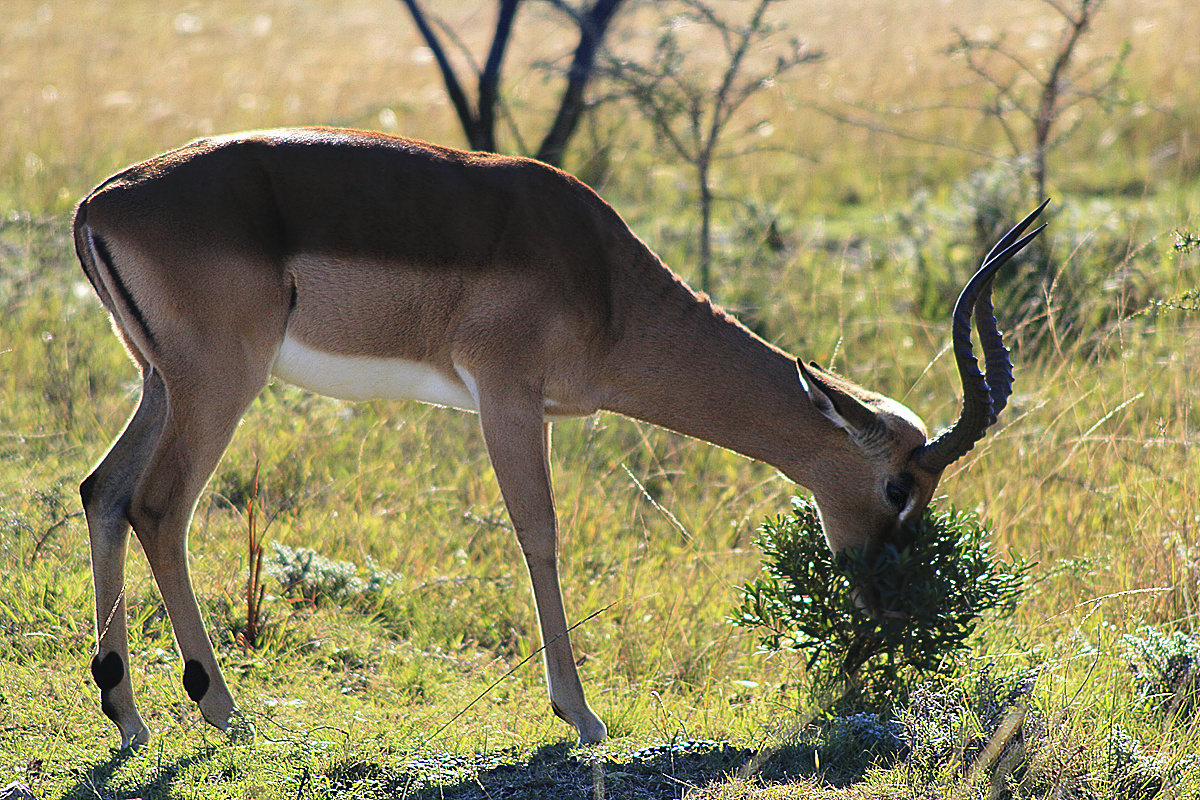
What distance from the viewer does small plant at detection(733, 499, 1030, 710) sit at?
379cm

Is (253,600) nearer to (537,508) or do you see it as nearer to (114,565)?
(114,565)

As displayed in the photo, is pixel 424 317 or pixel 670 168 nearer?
pixel 424 317

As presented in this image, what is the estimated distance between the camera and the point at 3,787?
10.5ft

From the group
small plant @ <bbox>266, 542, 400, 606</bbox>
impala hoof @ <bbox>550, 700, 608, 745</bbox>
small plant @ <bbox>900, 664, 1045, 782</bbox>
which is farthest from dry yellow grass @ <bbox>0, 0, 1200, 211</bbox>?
impala hoof @ <bbox>550, 700, 608, 745</bbox>

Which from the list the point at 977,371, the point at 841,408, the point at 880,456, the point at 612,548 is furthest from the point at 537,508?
the point at 612,548

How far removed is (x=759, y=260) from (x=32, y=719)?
5.79m

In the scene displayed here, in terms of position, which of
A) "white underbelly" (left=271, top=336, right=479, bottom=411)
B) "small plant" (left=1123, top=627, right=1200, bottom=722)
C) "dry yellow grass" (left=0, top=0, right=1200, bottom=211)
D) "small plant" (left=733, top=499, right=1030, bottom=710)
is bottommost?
"small plant" (left=1123, top=627, right=1200, bottom=722)

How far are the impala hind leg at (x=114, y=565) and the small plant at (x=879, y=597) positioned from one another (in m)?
1.94

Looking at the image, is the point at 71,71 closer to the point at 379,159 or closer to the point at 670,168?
the point at 670,168

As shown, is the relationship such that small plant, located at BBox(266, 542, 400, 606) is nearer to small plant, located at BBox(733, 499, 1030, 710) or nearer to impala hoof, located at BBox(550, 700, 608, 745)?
impala hoof, located at BBox(550, 700, 608, 745)

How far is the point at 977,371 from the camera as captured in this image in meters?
3.48

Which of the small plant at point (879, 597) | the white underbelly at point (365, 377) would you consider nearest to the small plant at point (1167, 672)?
the small plant at point (879, 597)

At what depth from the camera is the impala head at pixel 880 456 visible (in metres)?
3.62

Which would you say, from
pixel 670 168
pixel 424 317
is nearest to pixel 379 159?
pixel 424 317
